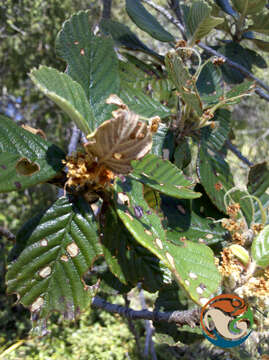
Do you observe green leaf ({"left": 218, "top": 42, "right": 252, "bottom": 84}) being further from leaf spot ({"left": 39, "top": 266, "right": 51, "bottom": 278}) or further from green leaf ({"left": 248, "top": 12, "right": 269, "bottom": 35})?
leaf spot ({"left": 39, "top": 266, "right": 51, "bottom": 278})

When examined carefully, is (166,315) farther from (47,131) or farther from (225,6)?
(47,131)

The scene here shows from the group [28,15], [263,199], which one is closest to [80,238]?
[263,199]

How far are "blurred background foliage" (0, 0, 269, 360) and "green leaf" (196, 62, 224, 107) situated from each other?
4.04 feet

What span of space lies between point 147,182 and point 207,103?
0.38 meters

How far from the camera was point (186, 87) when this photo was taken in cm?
59

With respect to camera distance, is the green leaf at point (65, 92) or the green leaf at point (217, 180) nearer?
the green leaf at point (65, 92)

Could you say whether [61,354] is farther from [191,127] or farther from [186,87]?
[186,87]

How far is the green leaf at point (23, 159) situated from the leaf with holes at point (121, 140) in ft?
0.27

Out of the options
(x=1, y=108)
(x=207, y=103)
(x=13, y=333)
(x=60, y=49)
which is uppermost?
(x=60, y=49)

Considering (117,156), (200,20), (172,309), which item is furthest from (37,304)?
(200,20)

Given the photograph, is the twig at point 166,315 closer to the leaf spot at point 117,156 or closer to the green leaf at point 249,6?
the leaf spot at point 117,156

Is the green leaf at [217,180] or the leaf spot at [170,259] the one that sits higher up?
the leaf spot at [170,259]

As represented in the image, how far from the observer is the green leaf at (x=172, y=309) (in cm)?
87

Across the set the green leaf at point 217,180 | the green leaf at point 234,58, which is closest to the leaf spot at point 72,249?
the green leaf at point 217,180
